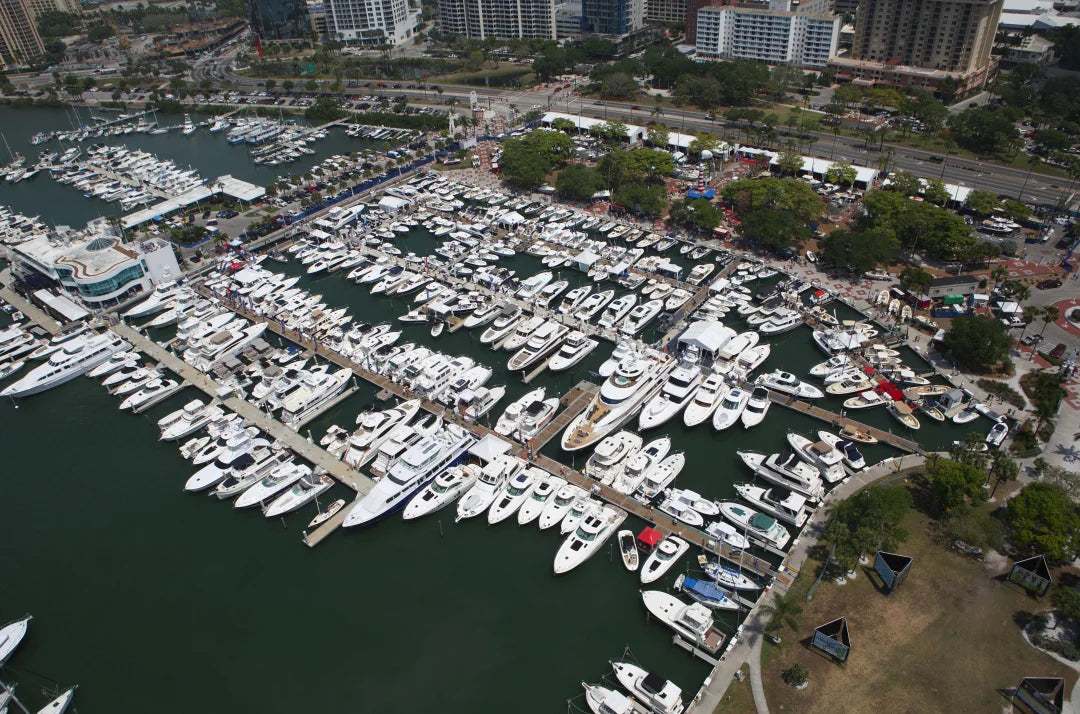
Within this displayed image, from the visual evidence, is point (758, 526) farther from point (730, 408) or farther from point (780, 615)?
A: point (730, 408)

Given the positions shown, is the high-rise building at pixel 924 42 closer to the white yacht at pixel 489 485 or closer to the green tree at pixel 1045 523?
the green tree at pixel 1045 523

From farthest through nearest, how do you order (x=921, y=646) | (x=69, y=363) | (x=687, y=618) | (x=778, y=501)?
(x=69, y=363), (x=778, y=501), (x=687, y=618), (x=921, y=646)

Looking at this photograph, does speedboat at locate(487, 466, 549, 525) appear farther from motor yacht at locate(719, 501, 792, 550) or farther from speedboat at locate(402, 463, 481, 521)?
motor yacht at locate(719, 501, 792, 550)

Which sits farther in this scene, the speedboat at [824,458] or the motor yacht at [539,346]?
the motor yacht at [539,346]

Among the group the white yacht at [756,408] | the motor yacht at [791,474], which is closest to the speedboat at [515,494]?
the motor yacht at [791,474]

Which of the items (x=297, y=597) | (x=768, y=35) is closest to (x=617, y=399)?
(x=297, y=597)

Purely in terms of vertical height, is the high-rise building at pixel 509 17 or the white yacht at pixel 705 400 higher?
the high-rise building at pixel 509 17
